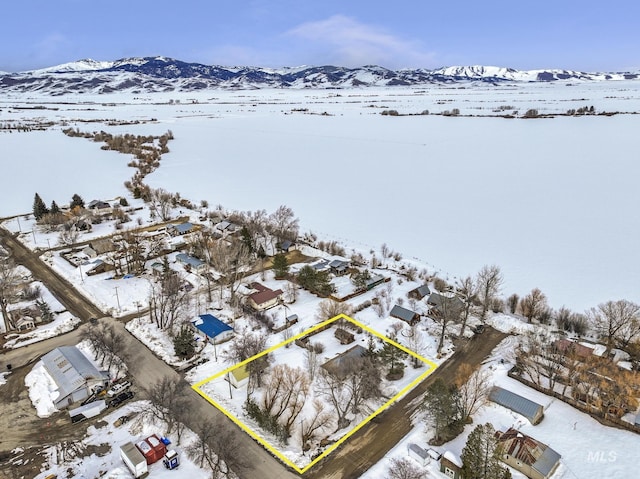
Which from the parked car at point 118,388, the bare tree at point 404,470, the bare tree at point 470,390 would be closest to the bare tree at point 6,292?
the parked car at point 118,388

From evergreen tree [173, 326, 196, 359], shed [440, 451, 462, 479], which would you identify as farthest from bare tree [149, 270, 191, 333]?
shed [440, 451, 462, 479]

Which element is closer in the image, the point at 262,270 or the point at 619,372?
the point at 619,372

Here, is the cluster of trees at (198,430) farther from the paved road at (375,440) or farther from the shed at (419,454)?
the shed at (419,454)

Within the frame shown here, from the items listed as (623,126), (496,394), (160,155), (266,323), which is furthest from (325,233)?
(623,126)

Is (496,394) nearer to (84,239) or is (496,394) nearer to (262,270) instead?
(262,270)

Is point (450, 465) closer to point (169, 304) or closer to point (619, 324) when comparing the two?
point (619, 324)

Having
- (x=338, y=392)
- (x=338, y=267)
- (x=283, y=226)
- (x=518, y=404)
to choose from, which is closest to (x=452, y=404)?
(x=518, y=404)

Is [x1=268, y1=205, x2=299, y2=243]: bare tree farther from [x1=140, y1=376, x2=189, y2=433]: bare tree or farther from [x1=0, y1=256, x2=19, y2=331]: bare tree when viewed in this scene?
[x1=140, y1=376, x2=189, y2=433]: bare tree
